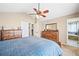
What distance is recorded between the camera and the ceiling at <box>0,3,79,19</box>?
184cm

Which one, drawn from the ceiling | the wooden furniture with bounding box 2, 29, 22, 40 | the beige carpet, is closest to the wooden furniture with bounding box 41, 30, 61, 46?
the beige carpet

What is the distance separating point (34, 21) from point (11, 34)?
0.41 metres

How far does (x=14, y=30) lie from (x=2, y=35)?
195 mm

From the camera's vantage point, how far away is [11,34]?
187 cm

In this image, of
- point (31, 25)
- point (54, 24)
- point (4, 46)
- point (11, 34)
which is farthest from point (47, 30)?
point (4, 46)

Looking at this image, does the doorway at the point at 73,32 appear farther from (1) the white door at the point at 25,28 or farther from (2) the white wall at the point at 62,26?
(1) the white door at the point at 25,28

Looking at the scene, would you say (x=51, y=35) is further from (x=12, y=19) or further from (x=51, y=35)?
(x=12, y=19)

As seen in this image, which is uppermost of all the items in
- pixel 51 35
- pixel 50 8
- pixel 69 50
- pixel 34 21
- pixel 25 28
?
pixel 50 8

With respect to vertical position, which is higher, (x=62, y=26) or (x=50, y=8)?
(x=50, y=8)

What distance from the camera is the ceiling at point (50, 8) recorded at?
1.84m

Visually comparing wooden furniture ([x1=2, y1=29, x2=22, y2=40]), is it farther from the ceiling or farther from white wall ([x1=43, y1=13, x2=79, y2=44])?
white wall ([x1=43, y1=13, x2=79, y2=44])

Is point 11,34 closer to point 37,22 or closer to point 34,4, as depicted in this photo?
point 37,22

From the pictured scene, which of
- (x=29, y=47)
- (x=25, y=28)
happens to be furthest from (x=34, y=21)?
(x=29, y=47)

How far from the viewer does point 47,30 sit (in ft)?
6.24
